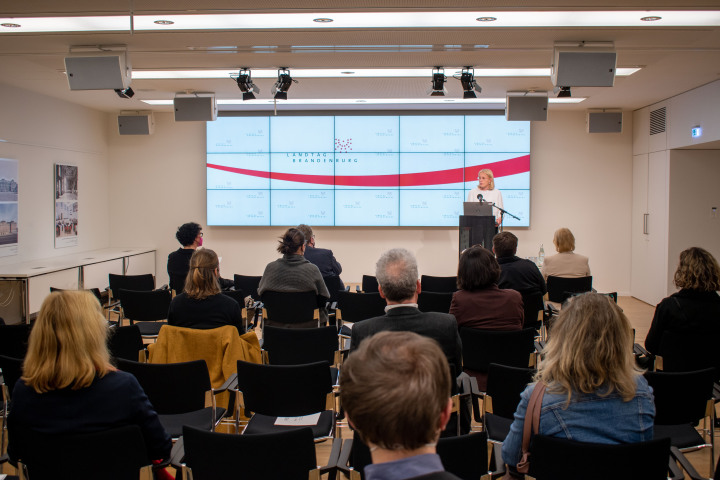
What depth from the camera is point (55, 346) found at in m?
2.16

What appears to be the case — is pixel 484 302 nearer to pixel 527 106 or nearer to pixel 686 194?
pixel 527 106

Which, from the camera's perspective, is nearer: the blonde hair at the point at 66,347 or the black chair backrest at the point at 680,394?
the blonde hair at the point at 66,347

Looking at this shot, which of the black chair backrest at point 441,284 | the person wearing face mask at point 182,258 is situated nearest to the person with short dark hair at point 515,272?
the black chair backrest at point 441,284

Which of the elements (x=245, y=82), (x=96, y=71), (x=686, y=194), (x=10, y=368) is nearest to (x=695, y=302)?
(x=10, y=368)

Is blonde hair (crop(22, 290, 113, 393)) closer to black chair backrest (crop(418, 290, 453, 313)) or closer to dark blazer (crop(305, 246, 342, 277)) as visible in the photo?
black chair backrest (crop(418, 290, 453, 313))

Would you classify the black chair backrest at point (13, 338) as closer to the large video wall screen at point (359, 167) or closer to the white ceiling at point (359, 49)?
the white ceiling at point (359, 49)

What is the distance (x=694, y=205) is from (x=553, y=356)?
298 inches

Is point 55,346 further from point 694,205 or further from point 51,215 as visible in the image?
point 694,205

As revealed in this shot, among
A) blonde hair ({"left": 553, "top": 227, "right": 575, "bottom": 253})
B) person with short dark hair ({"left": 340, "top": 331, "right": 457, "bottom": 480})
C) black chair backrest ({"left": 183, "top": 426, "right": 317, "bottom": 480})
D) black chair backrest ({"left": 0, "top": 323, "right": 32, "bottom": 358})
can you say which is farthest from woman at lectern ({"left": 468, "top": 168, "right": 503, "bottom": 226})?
person with short dark hair ({"left": 340, "top": 331, "right": 457, "bottom": 480})

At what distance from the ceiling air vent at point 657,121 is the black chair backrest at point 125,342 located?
783 centimetres

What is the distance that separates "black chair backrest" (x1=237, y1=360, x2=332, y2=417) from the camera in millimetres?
2934

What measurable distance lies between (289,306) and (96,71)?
288 cm

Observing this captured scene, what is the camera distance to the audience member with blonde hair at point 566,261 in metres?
6.12

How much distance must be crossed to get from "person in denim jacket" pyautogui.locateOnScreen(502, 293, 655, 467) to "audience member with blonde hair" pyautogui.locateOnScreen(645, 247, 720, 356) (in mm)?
1889
